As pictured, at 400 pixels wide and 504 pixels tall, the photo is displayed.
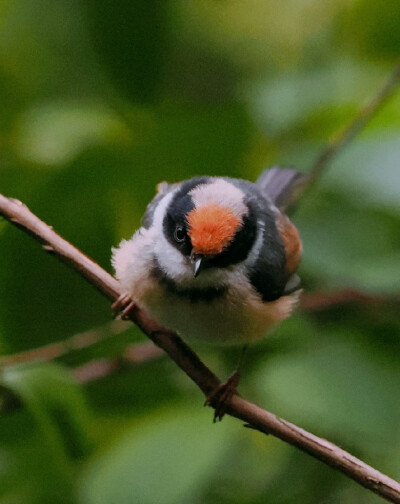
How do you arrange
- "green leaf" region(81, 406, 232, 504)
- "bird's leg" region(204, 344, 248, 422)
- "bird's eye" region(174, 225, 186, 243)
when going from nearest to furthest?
"green leaf" region(81, 406, 232, 504) → "bird's leg" region(204, 344, 248, 422) → "bird's eye" region(174, 225, 186, 243)

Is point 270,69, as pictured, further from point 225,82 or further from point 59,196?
point 59,196

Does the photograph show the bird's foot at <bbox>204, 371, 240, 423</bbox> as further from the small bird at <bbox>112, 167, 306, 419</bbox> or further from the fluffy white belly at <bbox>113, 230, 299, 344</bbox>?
the fluffy white belly at <bbox>113, 230, 299, 344</bbox>

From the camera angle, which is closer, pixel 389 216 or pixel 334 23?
pixel 389 216

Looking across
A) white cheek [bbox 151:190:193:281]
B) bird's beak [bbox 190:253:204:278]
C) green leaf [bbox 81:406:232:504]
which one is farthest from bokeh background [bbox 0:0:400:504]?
bird's beak [bbox 190:253:204:278]

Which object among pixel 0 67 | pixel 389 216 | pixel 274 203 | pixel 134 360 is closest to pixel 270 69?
pixel 274 203

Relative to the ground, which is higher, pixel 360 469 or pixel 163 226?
pixel 163 226

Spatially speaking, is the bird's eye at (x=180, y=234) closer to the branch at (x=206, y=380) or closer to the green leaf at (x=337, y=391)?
the branch at (x=206, y=380)

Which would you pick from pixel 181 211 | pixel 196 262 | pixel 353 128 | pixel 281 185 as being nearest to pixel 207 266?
pixel 196 262
